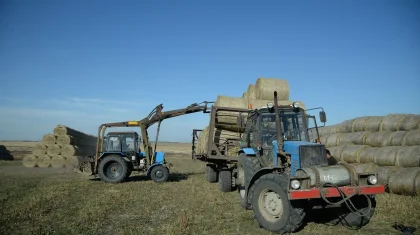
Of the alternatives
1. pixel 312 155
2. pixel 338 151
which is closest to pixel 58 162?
pixel 338 151

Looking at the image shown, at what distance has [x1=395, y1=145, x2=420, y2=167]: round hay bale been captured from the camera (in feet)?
29.2

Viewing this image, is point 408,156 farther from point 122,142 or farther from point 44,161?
point 44,161

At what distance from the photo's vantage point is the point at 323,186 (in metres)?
5.47

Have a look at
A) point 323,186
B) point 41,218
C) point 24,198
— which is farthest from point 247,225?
point 24,198

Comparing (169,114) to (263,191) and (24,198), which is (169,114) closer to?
(24,198)

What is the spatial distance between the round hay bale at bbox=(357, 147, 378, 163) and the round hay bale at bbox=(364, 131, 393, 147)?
0.87 ft

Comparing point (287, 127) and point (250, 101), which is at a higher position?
point (250, 101)

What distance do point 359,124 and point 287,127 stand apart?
631 centimetres

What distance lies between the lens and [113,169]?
13.4 metres

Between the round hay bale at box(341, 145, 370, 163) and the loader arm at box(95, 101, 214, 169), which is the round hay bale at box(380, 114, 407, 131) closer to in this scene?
the round hay bale at box(341, 145, 370, 163)

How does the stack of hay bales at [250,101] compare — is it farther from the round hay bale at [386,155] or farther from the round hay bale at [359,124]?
the round hay bale at [386,155]

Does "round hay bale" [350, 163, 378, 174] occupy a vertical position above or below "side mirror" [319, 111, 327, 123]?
below

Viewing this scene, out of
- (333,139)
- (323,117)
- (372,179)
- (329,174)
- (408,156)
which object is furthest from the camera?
(333,139)

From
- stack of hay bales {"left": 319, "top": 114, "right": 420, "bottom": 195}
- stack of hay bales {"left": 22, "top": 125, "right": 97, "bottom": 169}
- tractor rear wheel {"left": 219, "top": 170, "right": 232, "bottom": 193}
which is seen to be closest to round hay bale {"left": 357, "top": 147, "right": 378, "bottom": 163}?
stack of hay bales {"left": 319, "top": 114, "right": 420, "bottom": 195}
